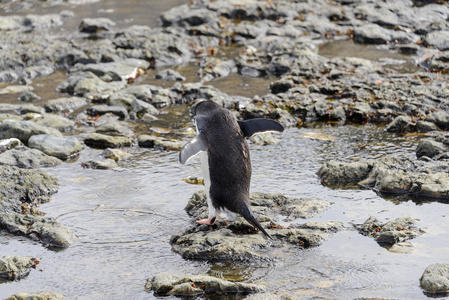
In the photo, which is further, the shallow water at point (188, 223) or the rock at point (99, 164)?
the rock at point (99, 164)

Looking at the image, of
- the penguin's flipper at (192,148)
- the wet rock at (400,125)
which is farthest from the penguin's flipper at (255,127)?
the wet rock at (400,125)

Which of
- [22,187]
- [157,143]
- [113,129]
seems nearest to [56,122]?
[113,129]

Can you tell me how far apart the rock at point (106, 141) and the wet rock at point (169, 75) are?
4807 millimetres

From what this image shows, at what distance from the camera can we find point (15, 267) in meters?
6.45

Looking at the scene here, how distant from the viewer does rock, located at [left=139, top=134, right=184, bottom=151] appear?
35.9 ft

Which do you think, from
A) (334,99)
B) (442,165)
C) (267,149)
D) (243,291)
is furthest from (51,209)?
(334,99)

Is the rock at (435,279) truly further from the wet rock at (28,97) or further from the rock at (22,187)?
the wet rock at (28,97)

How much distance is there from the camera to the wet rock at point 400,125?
1175cm

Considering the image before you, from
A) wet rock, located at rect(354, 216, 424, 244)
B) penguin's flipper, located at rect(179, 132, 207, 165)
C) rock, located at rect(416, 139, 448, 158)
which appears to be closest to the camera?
penguin's flipper, located at rect(179, 132, 207, 165)

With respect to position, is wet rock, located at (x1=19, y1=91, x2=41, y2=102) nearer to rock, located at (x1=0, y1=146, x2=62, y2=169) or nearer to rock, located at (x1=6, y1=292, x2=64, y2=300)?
rock, located at (x1=0, y1=146, x2=62, y2=169)

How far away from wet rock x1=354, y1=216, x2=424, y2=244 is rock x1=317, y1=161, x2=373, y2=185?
5.40 ft

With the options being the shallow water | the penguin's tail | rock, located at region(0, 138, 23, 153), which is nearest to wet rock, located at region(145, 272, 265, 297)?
the shallow water

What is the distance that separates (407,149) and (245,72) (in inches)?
262

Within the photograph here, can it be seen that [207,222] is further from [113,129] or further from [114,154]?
[113,129]
